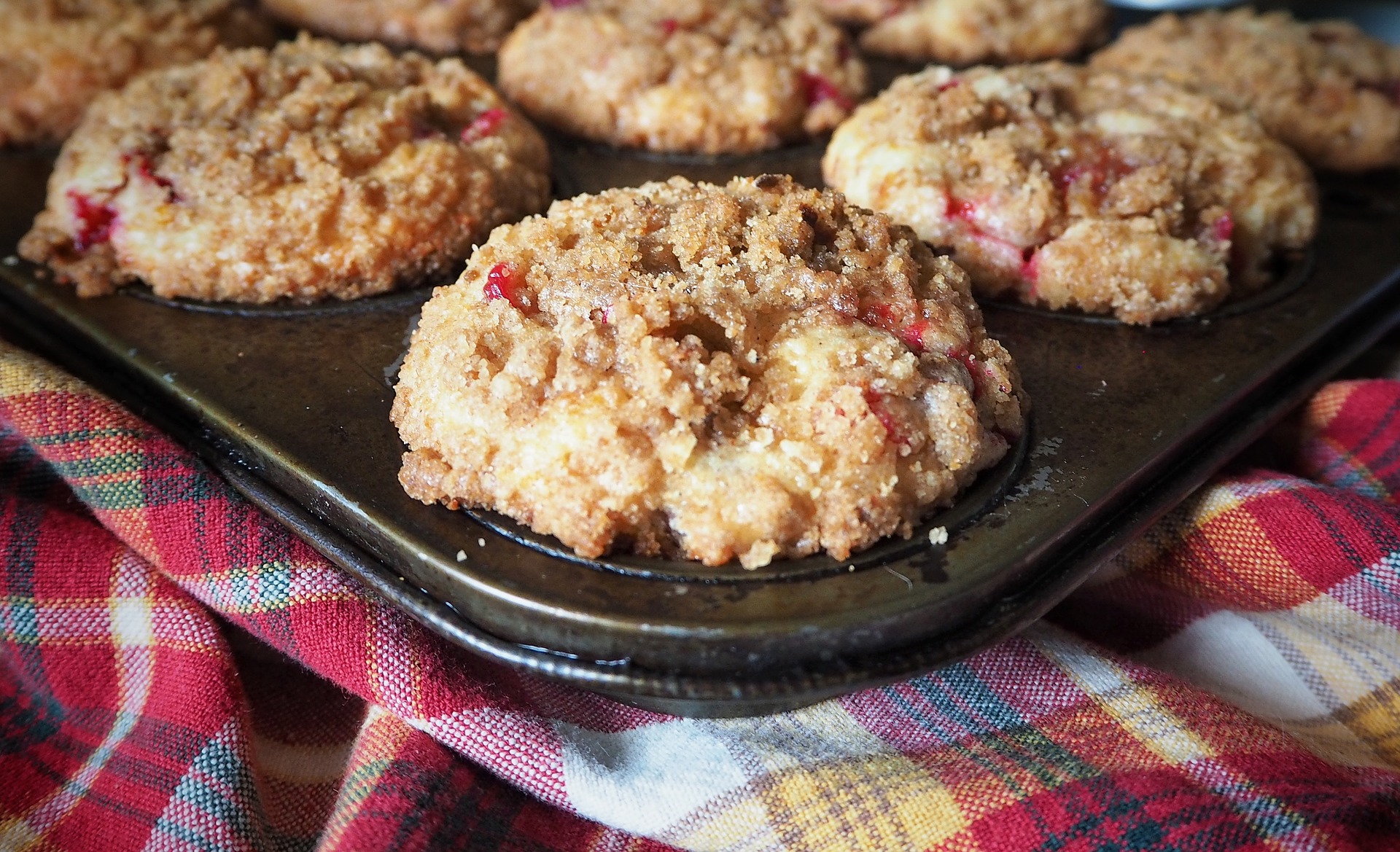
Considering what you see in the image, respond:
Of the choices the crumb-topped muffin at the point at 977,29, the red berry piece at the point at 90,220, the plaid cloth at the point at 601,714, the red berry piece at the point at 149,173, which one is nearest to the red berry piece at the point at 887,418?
the plaid cloth at the point at 601,714

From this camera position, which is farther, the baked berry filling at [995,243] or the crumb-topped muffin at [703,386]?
the baked berry filling at [995,243]

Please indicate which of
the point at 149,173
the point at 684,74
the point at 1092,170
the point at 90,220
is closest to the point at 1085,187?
the point at 1092,170

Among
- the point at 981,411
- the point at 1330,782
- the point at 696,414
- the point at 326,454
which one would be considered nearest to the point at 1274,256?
the point at 981,411

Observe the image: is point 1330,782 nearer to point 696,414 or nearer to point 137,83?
point 696,414

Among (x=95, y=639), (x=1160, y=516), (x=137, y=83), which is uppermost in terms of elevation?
(x=137, y=83)

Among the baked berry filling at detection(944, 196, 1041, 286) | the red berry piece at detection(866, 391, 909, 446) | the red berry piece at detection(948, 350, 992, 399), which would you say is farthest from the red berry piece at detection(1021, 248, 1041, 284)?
the red berry piece at detection(866, 391, 909, 446)

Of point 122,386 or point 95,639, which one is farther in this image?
point 122,386

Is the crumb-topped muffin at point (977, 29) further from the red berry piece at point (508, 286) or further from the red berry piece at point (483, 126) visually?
the red berry piece at point (508, 286)

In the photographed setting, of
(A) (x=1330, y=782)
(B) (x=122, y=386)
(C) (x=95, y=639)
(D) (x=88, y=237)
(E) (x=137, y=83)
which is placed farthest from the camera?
(E) (x=137, y=83)
